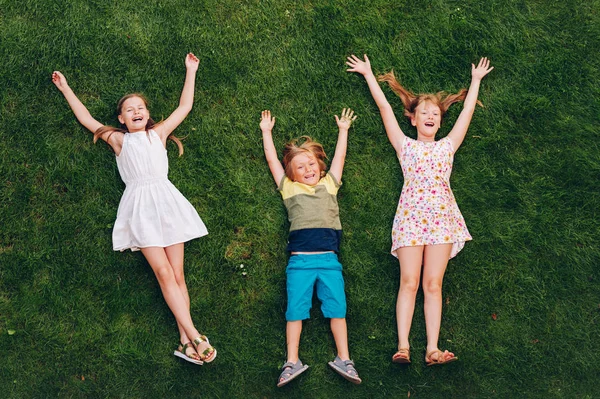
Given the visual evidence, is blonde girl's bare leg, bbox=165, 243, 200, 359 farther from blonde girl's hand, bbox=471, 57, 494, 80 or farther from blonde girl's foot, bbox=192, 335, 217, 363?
blonde girl's hand, bbox=471, 57, 494, 80

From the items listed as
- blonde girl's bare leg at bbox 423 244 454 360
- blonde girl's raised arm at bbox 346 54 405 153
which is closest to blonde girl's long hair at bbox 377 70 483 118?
blonde girl's raised arm at bbox 346 54 405 153

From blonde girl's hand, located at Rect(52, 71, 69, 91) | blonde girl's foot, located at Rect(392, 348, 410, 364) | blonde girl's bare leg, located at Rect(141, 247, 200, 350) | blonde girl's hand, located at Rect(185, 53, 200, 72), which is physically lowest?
blonde girl's foot, located at Rect(392, 348, 410, 364)

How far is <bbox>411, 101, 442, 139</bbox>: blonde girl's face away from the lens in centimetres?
630

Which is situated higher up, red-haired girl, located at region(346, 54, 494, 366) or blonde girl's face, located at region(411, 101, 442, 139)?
blonde girl's face, located at region(411, 101, 442, 139)

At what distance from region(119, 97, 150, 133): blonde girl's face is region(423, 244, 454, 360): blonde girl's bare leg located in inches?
123

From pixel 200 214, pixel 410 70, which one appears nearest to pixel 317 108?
pixel 410 70

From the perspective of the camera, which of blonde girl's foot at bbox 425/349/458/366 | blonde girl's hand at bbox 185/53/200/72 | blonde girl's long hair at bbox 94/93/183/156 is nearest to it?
blonde girl's foot at bbox 425/349/458/366

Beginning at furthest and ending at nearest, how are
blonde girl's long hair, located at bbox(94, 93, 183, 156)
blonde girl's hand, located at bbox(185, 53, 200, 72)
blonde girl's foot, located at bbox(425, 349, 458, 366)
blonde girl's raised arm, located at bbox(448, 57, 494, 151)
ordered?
blonde girl's hand, located at bbox(185, 53, 200, 72), blonde girl's raised arm, located at bbox(448, 57, 494, 151), blonde girl's long hair, located at bbox(94, 93, 183, 156), blonde girl's foot, located at bbox(425, 349, 458, 366)

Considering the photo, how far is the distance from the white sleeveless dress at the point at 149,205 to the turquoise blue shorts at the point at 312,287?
41.2 inches

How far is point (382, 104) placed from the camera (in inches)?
254

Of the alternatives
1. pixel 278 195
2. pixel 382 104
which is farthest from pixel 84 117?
pixel 382 104

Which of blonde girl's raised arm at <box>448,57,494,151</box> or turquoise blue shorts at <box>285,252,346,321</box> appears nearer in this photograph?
turquoise blue shorts at <box>285,252,346,321</box>

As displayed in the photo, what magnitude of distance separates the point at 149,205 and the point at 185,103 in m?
1.17

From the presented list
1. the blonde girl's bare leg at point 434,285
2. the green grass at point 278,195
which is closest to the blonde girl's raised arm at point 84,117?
the green grass at point 278,195
